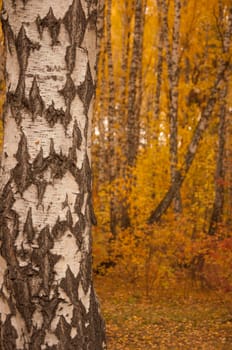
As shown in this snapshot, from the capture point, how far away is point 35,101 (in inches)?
77.9

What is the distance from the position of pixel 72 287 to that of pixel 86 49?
108 centimetres

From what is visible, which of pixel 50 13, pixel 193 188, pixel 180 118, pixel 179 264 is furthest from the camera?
pixel 180 118

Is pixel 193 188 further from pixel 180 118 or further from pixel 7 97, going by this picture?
pixel 7 97

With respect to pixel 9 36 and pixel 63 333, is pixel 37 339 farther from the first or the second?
pixel 9 36

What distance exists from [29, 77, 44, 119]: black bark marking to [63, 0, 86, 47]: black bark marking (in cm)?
27

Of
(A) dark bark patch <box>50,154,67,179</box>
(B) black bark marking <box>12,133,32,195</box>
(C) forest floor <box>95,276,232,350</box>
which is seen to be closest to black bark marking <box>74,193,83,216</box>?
(A) dark bark patch <box>50,154,67,179</box>

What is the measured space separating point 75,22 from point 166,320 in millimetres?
5569

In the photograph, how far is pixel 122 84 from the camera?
1384cm

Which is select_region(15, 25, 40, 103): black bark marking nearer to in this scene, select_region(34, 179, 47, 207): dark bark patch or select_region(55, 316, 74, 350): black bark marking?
select_region(34, 179, 47, 207): dark bark patch

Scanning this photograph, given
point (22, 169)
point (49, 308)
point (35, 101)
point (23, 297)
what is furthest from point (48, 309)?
point (35, 101)

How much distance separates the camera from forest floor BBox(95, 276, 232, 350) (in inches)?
216

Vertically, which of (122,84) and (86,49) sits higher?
(122,84)

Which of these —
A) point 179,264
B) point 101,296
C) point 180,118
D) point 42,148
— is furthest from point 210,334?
point 180,118

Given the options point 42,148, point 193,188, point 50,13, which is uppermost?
point 50,13
